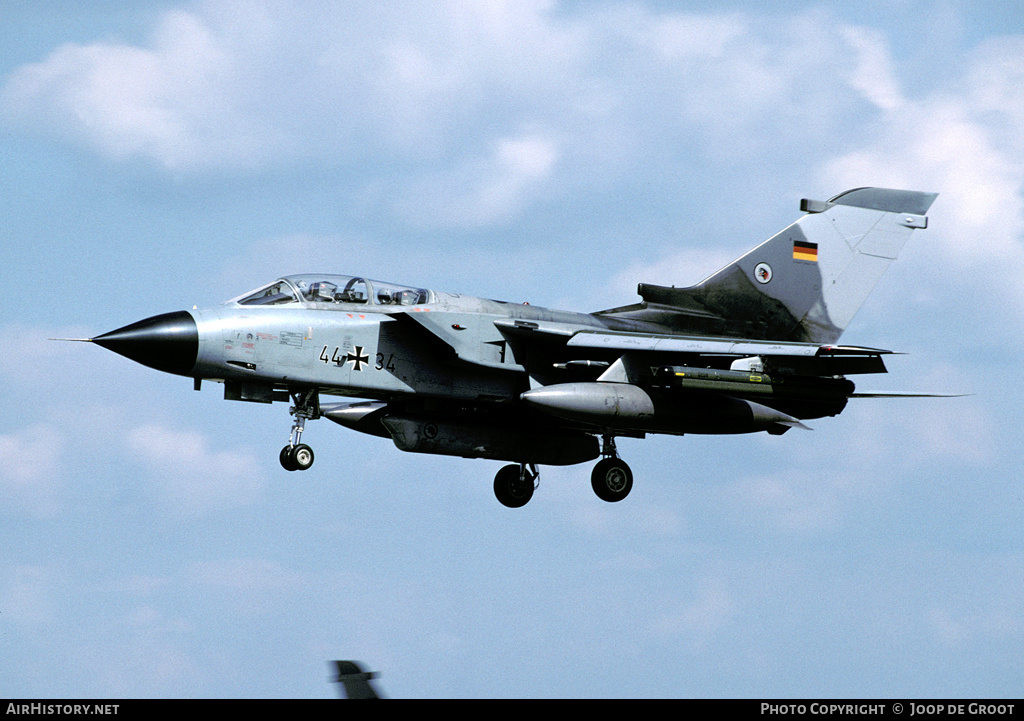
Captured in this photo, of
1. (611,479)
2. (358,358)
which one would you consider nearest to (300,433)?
(358,358)

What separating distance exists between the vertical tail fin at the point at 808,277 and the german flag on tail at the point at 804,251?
19mm

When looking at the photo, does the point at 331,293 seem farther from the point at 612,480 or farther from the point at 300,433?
the point at 612,480

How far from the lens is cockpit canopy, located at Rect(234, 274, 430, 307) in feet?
63.4

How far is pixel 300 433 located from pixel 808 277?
1018 cm

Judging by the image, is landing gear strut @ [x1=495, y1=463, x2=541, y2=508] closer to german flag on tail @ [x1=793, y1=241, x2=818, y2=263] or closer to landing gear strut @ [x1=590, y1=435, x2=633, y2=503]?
landing gear strut @ [x1=590, y1=435, x2=633, y2=503]

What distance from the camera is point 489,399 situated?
20.5 meters

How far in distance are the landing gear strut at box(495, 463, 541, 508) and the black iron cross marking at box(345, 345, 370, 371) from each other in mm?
4443

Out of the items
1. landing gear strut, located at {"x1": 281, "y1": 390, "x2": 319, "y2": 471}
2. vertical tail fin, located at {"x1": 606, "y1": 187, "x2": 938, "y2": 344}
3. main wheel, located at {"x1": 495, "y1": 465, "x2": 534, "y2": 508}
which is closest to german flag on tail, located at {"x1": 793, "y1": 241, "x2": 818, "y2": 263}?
Result: vertical tail fin, located at {"x1": 606, "y1": 187, "x2": 938, "y2": 344}

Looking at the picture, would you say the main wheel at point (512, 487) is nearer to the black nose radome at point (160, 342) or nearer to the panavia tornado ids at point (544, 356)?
the panavia tornado ids at point (544, 356)

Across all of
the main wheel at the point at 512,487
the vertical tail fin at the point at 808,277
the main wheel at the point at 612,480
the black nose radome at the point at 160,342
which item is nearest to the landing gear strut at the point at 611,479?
the main wheel at the point at 612,480

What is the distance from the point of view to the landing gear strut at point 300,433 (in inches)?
742
